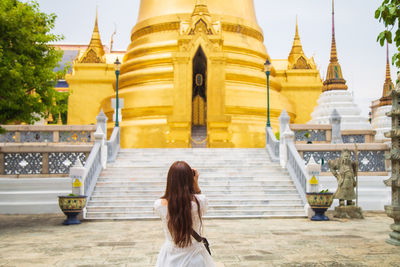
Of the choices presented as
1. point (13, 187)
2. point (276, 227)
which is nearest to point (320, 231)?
point (276, 227)

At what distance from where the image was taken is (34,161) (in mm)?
14391

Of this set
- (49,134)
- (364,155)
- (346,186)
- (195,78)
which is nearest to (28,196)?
(49,134)

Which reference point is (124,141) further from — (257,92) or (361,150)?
(361,150)

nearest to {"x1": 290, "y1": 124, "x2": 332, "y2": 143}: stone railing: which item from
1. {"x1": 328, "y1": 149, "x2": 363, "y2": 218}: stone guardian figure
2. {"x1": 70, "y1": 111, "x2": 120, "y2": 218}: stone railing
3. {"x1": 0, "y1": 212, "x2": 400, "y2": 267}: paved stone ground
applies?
{"x1": 328, "y1": 149, "x2": 363, "y2": 218}: stone guardian figure

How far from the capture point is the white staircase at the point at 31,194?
13773 mm

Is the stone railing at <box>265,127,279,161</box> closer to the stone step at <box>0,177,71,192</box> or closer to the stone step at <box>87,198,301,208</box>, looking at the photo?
the stone step at <box>87,198,301,208</box>

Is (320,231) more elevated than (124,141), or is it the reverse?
(124,141)

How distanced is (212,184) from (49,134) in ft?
21.6

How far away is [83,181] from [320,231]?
20.6ft

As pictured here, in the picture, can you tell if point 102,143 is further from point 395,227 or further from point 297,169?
point 395,227

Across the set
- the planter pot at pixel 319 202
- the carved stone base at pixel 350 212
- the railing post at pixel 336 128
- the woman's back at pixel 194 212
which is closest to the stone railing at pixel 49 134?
the planter pot at pixel 319 202

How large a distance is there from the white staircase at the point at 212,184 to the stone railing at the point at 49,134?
4.77 ft

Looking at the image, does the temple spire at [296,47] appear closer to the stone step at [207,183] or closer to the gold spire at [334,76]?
the gold spire at [334,76]

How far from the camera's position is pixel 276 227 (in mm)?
10227
